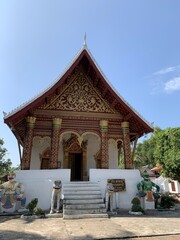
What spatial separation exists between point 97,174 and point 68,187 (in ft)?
4.59

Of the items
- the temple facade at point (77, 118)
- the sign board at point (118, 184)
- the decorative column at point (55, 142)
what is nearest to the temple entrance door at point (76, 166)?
the temple facade at point (77, 118)

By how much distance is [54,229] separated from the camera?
452 cm

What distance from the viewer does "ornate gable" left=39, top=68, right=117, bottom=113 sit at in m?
9.66

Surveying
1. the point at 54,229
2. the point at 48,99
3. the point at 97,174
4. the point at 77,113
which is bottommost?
the point at 54,229

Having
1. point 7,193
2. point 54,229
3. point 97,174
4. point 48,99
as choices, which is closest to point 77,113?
point 48,99

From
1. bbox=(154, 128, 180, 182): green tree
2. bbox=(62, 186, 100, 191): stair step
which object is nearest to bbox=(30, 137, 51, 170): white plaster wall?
bbox=(62, 186, 100, 191): stair step

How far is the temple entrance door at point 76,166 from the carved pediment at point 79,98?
328cm

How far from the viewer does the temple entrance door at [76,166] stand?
11258 millimetres

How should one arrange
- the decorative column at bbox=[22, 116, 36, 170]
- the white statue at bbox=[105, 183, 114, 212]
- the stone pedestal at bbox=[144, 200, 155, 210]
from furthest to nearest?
the decorative column at bbox=[22, 116, 36, 170] < the stone pedestal at bbox=[144, 200, 155, 210] < the white statue at bbox=[105, 183, 114, 212]

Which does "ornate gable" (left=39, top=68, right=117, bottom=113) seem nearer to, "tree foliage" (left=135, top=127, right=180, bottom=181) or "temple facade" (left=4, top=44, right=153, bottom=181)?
"temple facade" (left=4, top=44, right=153, bottom=181)

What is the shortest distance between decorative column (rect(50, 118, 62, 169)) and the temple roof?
1.21 m

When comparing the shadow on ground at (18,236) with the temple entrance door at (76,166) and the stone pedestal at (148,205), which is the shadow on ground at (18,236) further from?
the temple entrance door at (76,166)

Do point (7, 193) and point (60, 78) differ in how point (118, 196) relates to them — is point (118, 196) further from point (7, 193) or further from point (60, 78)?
point (60, 78)

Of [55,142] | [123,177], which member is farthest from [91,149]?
[123,177]
